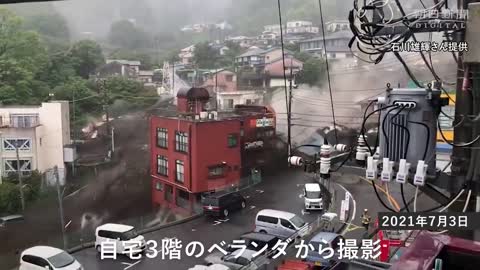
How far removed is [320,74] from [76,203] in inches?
86.8

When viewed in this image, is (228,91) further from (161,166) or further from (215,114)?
(161,166)

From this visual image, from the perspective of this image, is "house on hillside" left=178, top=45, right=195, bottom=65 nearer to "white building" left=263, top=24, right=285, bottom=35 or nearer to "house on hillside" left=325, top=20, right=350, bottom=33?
"white building" left=263, top=24, right=285, bottom=35

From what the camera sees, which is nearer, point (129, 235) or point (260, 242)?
point (260, 242)

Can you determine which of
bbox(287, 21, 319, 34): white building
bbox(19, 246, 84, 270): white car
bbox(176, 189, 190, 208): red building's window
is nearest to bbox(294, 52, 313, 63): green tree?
bbox(287, 21, 319, 34): white building

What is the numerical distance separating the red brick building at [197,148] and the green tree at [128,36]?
54 cm

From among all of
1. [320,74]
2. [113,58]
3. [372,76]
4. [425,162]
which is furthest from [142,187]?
[425,162]

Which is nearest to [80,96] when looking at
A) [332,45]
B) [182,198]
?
[182,198]

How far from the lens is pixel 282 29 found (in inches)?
142

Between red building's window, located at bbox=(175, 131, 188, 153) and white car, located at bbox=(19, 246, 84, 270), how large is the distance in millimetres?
1066

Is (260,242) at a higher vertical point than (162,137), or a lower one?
lower

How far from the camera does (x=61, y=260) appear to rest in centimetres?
288

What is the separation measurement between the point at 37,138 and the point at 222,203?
56.8 inches

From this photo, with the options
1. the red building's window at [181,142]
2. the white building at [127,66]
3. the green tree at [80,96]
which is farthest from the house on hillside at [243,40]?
the green tree at [80,96]

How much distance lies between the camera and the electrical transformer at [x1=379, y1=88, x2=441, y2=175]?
134cm
